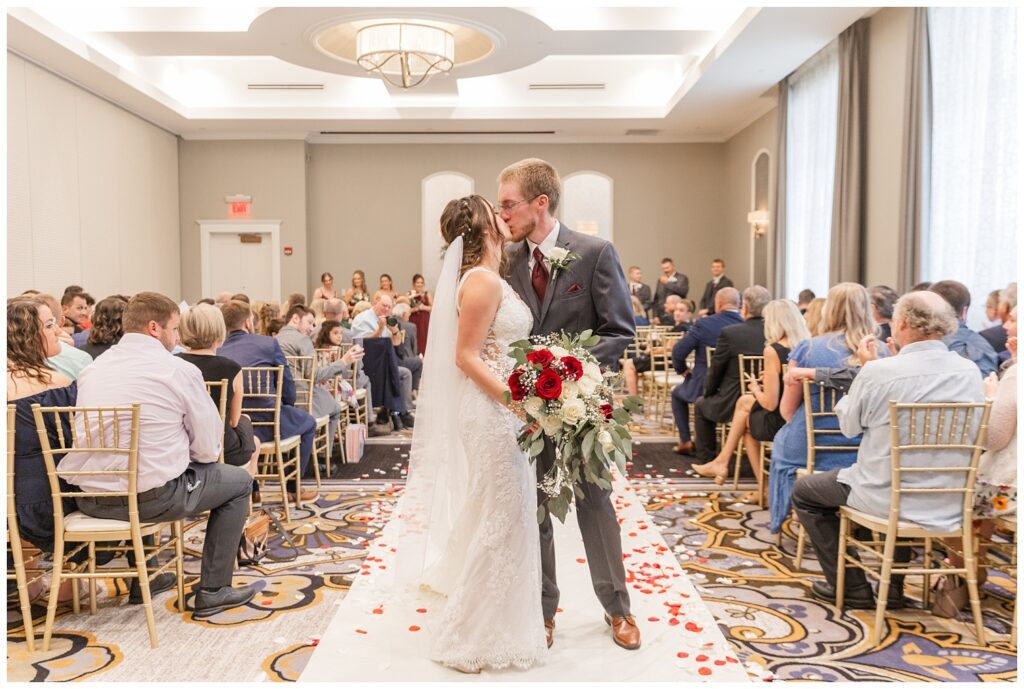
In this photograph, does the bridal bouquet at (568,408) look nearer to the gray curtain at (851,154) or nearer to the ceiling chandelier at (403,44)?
the ceiling chandelier at (403,44)

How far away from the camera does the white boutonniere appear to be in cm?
299

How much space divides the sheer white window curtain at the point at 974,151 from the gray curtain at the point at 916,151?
2.5 inches

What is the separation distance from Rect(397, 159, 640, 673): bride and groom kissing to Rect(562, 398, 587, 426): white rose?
29 centimetres

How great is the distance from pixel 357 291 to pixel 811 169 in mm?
7872

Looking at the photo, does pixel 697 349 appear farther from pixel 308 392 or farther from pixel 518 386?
pixel 518 386

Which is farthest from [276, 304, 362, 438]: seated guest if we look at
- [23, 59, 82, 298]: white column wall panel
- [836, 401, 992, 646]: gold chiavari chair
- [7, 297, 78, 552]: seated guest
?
[23, 59, 82, 298]: white column wall panel

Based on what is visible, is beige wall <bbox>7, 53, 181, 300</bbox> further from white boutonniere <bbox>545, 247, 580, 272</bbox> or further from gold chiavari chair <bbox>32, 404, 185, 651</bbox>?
white boutonniere <bbox>545, 247, 580, 272</bbox>

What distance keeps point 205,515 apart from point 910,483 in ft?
9.90

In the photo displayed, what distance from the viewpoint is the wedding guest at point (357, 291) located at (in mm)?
14498

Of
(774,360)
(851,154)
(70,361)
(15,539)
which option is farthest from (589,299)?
(851,154)

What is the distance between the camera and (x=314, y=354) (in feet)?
19.1

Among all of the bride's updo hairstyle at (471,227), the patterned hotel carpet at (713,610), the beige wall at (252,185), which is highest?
the beige wall at (252,185)

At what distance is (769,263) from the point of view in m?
12.3

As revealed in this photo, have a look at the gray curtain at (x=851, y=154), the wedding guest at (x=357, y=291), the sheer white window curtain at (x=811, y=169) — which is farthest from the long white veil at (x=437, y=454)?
the wedding guest at (x=357, y=291)
